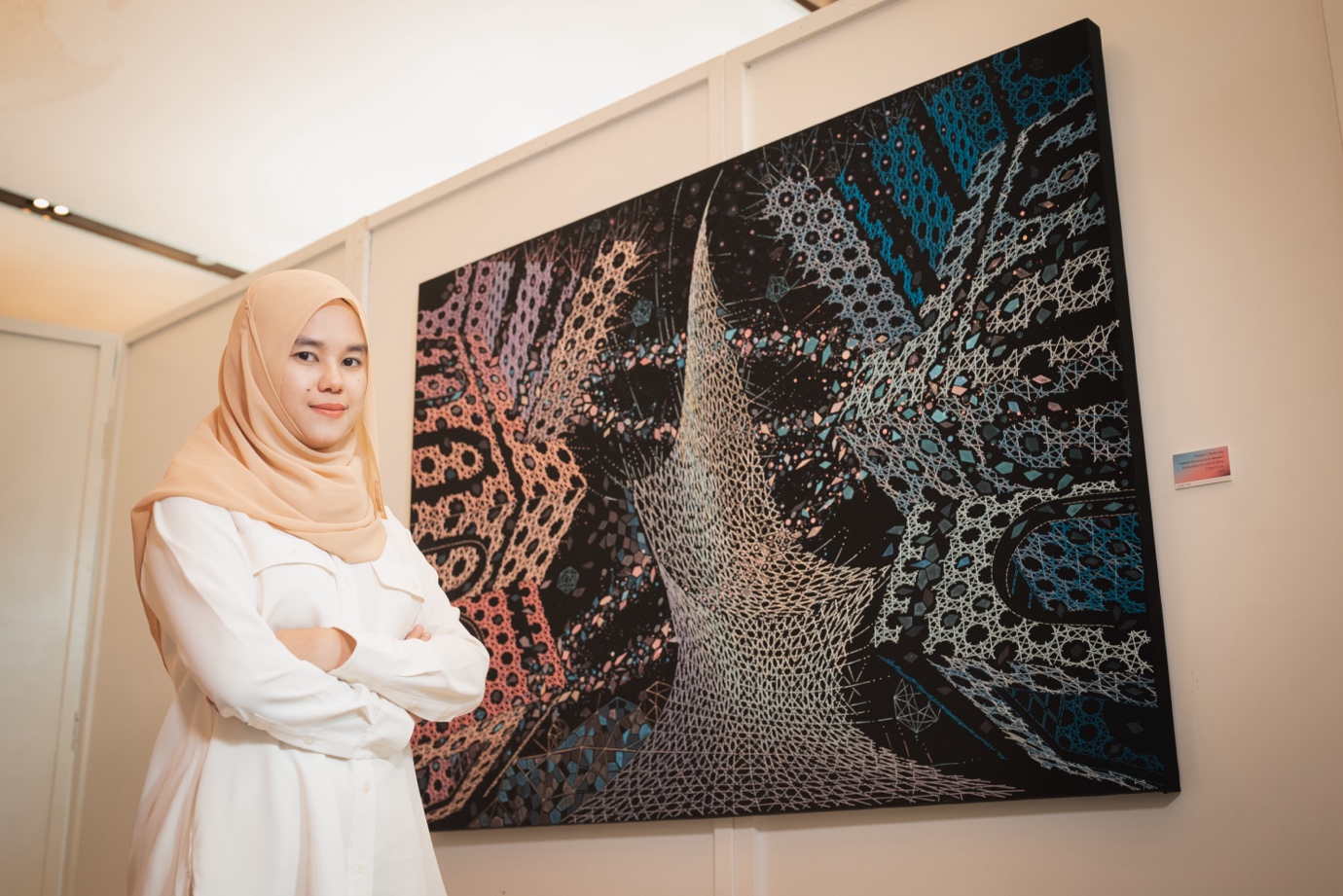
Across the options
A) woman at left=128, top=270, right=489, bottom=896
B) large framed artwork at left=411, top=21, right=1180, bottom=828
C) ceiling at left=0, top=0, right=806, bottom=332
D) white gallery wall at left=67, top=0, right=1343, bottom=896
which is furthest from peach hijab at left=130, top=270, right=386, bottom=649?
ceiling at left=0, top=0, right=806, bottom=332

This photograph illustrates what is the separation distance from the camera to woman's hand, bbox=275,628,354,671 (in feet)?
5.37

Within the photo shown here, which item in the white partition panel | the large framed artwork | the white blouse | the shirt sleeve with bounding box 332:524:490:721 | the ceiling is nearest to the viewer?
the white blouse

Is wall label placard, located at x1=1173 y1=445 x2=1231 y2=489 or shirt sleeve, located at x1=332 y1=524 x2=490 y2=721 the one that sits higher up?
wall label placard, located at x1=1173 y1=445 x2=1231 y2=489

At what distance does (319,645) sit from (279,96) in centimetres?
247

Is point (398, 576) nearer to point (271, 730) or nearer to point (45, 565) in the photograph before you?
point (271, 730)

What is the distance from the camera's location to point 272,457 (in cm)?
180

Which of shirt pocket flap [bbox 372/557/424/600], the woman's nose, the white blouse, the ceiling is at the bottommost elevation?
the white blouse

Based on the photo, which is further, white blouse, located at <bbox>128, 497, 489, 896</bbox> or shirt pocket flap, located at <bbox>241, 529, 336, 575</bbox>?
shirt pocket flap, located at <bbox>241, 529, 336, 575</bbox>

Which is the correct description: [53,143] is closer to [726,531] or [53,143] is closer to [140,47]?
[140,47]

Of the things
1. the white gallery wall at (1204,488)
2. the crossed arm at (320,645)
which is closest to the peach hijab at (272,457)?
the crossed arm at (320,645)

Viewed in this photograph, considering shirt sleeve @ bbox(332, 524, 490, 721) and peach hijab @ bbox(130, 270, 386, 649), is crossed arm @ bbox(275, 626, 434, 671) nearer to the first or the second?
shirt sleeve @ bbox(332, 524, 490, 721)

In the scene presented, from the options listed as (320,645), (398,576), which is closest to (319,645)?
(320,645)

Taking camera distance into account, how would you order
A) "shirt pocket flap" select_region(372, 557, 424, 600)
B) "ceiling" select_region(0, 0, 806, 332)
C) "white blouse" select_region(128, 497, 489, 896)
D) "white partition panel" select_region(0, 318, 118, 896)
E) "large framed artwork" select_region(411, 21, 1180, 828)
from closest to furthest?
1. "white blouse" select_region(128, 497, 489, 896)
2. "shirt pocket flap" select_region(372, 557, 424, 600)
3. "large framed artwork" select_region(411, 21, 1180, 828)
4. "ceiling" select_region(0, 0, 806, 332)
5. "white partition panel" select_region(0, 318, 118, 896)

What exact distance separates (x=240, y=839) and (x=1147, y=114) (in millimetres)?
1795
